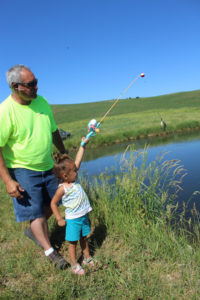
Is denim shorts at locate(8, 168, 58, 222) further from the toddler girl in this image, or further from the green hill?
the green hill

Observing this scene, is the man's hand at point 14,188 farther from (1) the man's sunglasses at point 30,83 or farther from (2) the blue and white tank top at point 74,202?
(1) the man's sunglasses at point 30,83

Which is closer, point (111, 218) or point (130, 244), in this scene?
point (130, 244)

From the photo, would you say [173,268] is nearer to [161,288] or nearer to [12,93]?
[161,288]

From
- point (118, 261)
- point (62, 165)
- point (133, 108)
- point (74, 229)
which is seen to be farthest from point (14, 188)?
point (133, 108)

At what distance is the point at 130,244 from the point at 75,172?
1032 mm

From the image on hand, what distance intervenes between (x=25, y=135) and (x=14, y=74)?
562 millimetres

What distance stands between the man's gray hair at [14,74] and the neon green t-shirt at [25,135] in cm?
17

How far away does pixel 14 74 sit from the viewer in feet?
7.43

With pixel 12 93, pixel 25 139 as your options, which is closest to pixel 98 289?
pixel 25 139

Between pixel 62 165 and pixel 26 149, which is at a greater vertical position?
pixel 26 149

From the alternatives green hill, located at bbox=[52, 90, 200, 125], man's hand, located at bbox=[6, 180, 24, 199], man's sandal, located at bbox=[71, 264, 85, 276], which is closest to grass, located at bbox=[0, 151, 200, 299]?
man's sandal, located at bbox=[71, 264, 85, 276]

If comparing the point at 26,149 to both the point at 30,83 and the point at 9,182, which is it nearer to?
the point at 9,182

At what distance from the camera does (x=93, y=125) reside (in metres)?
2.59

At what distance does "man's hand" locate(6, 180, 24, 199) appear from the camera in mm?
2309
